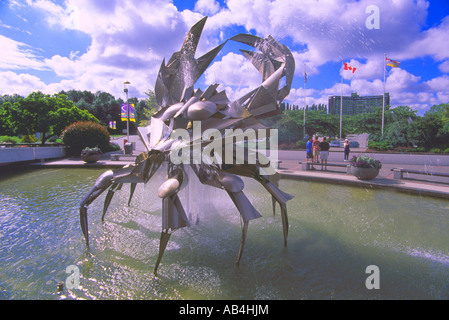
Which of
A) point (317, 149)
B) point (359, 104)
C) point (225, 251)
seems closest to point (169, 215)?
point (225, 251)

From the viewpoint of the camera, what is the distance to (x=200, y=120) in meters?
4.45

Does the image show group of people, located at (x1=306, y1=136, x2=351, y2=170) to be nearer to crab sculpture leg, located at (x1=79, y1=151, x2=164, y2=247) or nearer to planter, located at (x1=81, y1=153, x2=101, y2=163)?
crab sculpture leg, located at (x1=79, y1=151, x2=164, y2=247)

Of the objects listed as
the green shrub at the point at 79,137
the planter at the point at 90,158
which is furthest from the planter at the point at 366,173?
the green shrub at the point at 79,137

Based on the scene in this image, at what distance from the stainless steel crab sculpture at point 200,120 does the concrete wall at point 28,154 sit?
12.6 metres

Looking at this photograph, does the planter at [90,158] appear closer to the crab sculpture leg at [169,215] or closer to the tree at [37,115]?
the crab sculpture leg at [169,215]

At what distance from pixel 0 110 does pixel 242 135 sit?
3550cm

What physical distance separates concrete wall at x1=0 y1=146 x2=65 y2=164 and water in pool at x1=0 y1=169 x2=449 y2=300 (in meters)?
7.91

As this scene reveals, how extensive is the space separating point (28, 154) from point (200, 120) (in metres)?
15.9

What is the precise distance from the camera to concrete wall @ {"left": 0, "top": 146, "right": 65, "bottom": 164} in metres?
13.6

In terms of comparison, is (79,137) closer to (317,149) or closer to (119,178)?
(317,149)

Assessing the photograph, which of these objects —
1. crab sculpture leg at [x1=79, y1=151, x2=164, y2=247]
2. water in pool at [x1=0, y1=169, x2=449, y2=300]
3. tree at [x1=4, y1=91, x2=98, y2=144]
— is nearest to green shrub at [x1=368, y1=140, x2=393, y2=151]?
water in pool at [x1=0, y1=169, x2=449, y2=300]

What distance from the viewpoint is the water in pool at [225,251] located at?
11.1 ft

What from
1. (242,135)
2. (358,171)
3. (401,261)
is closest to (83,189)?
(242,135)
